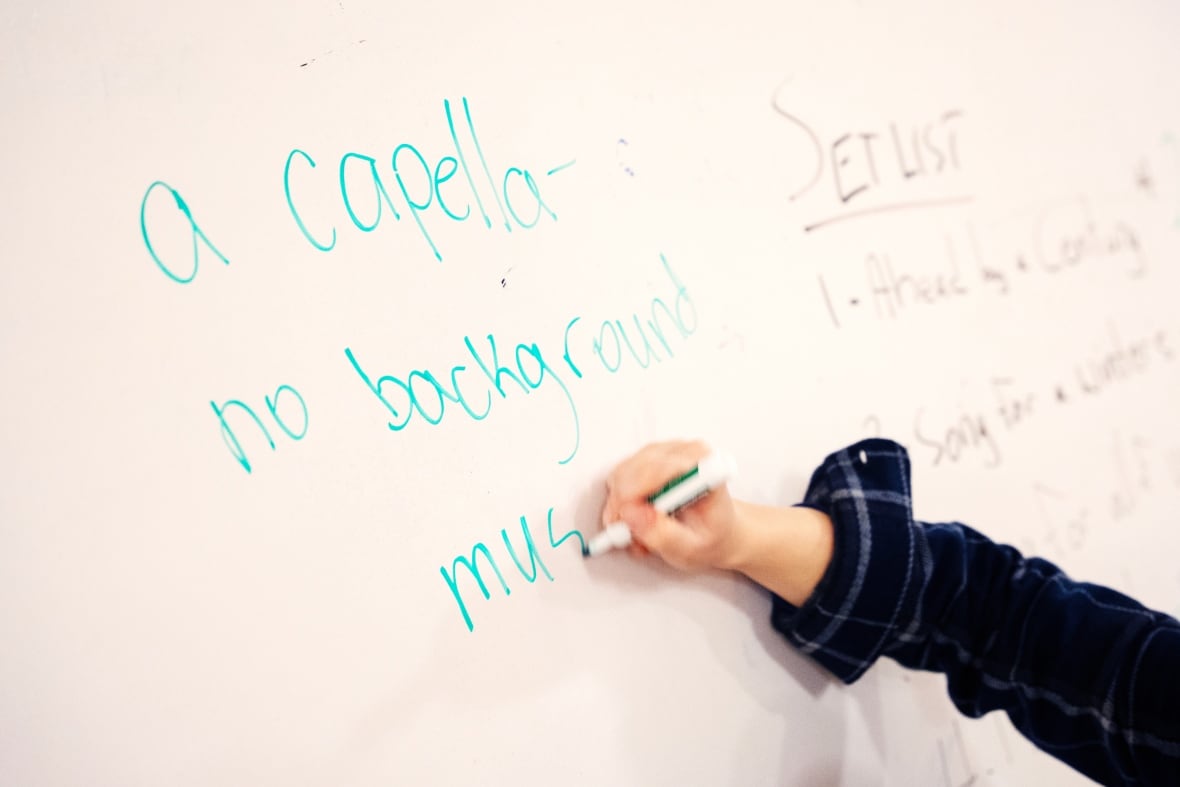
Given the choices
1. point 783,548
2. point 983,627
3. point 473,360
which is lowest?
point 983,627

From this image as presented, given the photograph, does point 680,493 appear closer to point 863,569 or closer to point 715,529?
point 715,529

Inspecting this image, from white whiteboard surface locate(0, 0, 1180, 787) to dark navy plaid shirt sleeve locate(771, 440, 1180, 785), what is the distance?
0.04 meters

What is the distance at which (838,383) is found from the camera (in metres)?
0.48

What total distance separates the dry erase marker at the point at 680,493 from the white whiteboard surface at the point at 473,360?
19 mm

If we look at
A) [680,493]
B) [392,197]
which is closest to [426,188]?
[392,197]

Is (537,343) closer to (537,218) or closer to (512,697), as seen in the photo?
(537,218)

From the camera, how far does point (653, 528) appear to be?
37 cm

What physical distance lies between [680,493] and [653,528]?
25mm

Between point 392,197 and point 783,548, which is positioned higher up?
point 392,197

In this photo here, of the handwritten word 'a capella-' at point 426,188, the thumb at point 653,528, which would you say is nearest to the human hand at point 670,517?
the thumb at point 653,528

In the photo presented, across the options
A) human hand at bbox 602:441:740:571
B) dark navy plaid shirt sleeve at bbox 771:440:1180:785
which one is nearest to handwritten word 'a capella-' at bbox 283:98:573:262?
human hand at bbox 602:441:740:571

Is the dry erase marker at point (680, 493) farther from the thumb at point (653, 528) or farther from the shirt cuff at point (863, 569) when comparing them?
the shirt cuff at point (863, 569)

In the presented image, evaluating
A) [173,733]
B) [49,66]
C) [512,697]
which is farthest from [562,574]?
[49,66]

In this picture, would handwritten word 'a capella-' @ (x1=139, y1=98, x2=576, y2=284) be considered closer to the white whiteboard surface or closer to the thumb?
the white whiteboard surface
